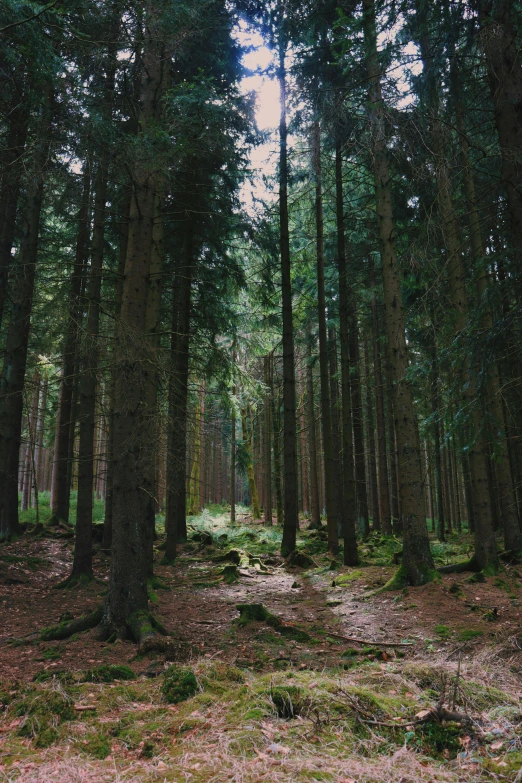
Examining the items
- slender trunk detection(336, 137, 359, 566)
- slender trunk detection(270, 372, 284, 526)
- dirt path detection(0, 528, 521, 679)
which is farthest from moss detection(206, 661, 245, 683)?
slender trunk detection(270, 372, 284, 526)

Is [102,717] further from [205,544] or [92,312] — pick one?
[205,544]

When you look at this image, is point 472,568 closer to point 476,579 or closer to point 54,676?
point 476,579

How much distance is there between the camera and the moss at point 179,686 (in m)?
3.98

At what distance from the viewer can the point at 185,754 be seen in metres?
2.96

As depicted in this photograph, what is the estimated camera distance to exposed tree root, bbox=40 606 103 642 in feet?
20.4

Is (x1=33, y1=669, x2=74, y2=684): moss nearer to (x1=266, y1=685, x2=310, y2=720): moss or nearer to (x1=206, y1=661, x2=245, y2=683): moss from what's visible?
(x1=206, y1=661, x2=245, y2=683): moss

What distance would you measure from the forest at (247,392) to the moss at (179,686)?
19 millimetres

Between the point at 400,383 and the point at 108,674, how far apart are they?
21.6 ft

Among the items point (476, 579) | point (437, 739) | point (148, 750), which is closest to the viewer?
point (437, 739)

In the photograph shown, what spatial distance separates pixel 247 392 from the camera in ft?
48.9

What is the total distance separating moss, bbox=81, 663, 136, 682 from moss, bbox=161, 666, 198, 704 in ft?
2.03

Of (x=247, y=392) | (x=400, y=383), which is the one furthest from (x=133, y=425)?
(x=247, y=392)

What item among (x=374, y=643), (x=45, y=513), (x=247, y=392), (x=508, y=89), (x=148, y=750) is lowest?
(x=374, y=643)

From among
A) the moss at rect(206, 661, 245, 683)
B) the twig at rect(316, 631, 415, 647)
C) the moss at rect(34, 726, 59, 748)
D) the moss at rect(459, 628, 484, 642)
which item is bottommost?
the twig at rect(316, 631, 415, 647)
